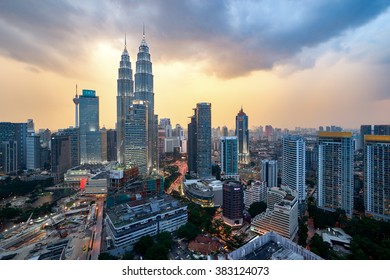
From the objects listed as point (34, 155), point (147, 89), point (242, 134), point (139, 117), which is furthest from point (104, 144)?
point (242, 134)

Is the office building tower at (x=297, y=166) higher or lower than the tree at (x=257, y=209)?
higher

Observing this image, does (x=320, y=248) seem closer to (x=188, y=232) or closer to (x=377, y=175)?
(x=188, y=232)

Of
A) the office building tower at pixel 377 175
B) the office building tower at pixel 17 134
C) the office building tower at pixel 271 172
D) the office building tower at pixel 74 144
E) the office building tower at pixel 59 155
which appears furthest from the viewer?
the office building tower at pixel 74 144

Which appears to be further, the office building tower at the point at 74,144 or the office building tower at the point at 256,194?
the office building tower at the point at 74,144

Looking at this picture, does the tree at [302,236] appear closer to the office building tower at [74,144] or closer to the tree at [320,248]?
the tree at [320,248]

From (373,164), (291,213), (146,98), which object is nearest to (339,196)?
(373,164)

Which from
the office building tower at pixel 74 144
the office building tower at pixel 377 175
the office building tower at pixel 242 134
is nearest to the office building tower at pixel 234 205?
the office building tower at pixel 377 175

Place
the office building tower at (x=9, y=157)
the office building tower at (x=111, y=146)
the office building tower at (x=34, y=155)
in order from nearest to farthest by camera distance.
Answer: the office building tower at (x=9, y=157), the office building tower at (x=34, y=155), the office building tower at (x=111, y=146)
